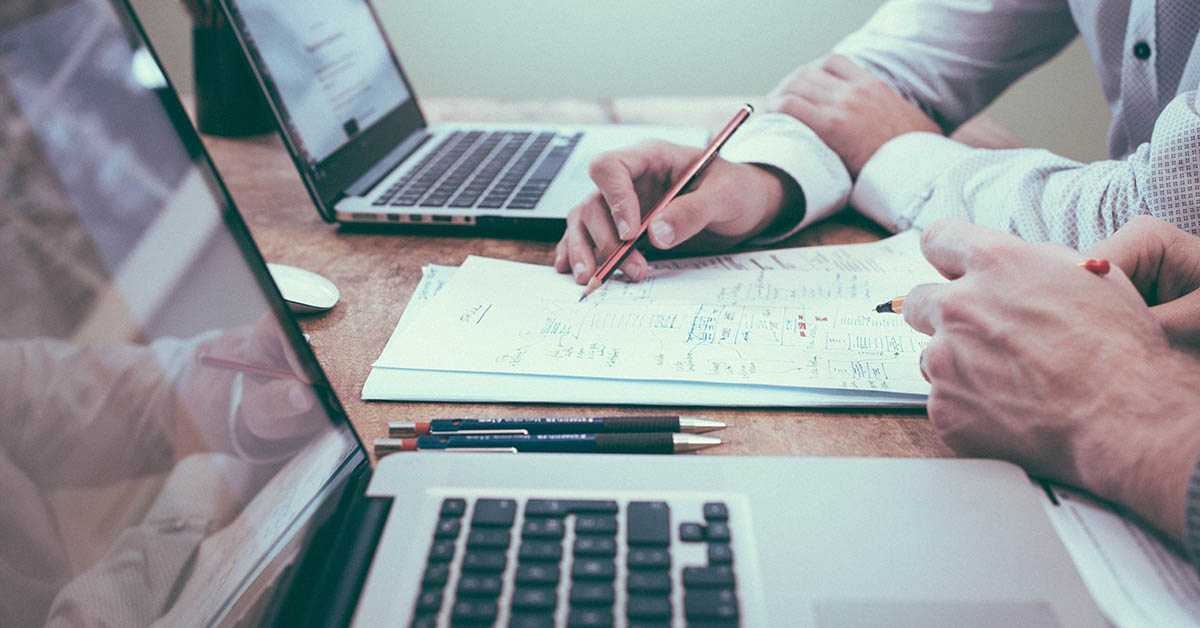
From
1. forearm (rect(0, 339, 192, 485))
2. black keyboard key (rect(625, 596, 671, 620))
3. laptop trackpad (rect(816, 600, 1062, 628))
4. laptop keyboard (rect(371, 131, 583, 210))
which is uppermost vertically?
forearm (rect(0, 339, 192, 485))

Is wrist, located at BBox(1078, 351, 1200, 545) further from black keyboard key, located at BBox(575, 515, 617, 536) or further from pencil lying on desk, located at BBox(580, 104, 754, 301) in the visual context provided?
pencil lying on desk, located at BBox(580, 104, 754, 301)

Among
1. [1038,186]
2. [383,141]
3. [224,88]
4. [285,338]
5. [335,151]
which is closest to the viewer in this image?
[285,338]

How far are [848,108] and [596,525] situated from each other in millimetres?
677

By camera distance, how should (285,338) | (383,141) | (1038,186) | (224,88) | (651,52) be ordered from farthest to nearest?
(651,52)
(224,88)
(383,141)
(1038,186)
(285,338)

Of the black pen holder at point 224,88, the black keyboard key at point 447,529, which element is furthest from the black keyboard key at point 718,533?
the black pen holder at point 224,88

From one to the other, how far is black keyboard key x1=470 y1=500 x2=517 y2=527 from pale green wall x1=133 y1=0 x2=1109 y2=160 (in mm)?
1700

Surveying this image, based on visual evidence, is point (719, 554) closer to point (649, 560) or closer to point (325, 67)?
point (649, 560)

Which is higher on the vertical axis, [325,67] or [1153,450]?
[325,67]

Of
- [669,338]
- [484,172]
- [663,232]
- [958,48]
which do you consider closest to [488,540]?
[669,338]

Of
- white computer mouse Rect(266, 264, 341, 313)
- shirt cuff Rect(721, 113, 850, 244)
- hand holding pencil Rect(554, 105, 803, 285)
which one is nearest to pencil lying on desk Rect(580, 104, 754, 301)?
hand holding pencil Rect(554, 105, 803, 285)

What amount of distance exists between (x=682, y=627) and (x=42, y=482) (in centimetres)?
23

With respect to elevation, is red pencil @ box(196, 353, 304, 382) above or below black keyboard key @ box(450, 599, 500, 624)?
above

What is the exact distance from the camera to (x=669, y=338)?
491mm

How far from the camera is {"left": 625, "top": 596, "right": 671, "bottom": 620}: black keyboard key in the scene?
27 cm
